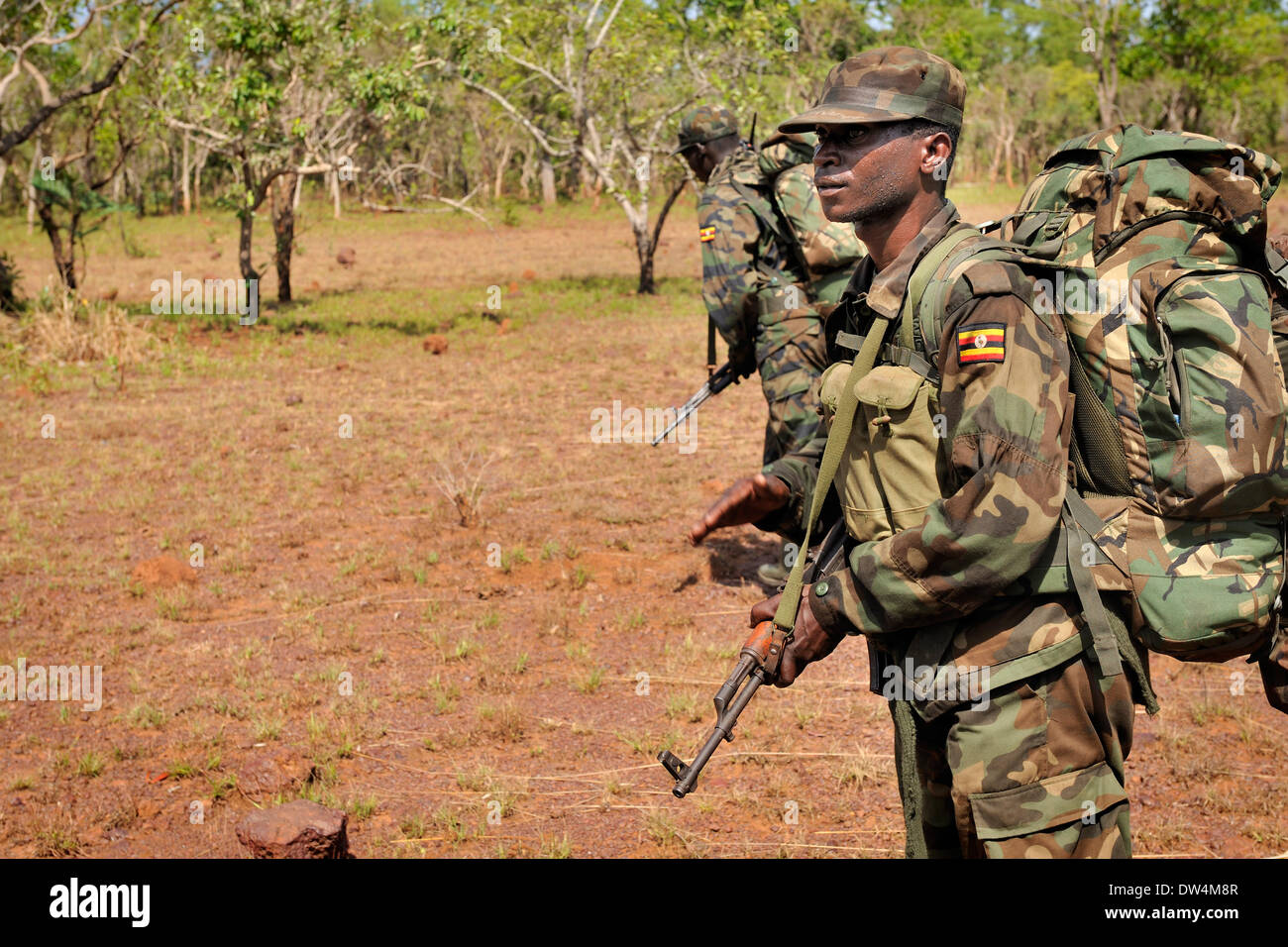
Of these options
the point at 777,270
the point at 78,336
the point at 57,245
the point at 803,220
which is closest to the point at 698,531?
the point at 803,220

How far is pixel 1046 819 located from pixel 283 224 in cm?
1582

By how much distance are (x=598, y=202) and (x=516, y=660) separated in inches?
1323

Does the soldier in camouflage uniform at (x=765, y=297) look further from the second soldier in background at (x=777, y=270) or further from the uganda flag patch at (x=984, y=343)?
the uganda flag patch at (x=984, y=343)

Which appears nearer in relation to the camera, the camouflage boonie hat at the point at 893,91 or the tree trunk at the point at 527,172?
the camouflage boonie hat at the point at 893,91

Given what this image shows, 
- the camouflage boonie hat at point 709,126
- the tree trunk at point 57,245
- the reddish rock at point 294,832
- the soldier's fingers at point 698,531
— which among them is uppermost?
the camouflage boonie hat at point 709,126

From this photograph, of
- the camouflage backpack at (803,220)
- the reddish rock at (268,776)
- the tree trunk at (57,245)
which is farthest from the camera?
the tree trunk at (57,245)

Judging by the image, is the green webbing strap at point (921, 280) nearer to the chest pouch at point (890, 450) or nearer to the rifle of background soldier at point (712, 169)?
the chest pouch at point (890, 450)

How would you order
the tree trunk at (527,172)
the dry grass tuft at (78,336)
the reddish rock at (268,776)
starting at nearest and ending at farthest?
1. the reddish rock at (268,776)
2. the dry grass tuft at (78,336)
3. the tree trunk at (527,172)

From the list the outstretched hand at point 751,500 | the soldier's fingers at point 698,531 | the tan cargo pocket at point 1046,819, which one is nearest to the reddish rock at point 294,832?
the soldier's fingers at point 698,531

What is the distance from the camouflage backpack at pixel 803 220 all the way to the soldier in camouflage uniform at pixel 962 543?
2.71m

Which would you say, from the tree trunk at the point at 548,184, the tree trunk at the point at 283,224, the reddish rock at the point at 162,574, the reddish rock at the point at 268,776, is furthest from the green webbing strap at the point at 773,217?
the tree trunk at the point at 548,184

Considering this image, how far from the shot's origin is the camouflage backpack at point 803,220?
505 centimetres

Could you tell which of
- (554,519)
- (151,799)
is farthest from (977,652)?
(554,519)

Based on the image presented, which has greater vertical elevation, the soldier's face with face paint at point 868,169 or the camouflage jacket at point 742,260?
the soldier's face with face paint at point 868,169
